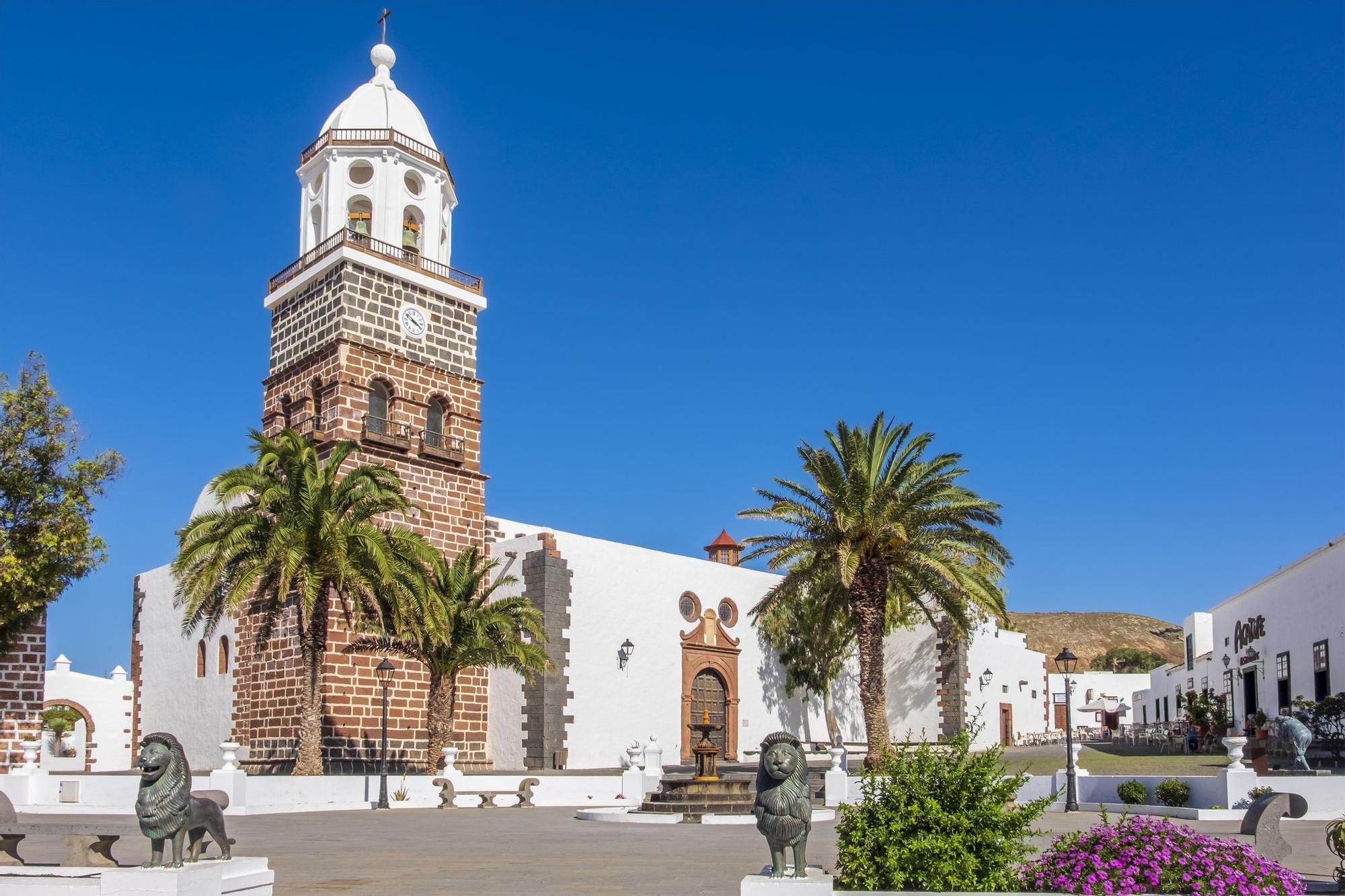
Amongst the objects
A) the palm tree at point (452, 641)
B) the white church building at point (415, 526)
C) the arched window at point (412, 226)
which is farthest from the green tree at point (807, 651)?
the arched window at point (412, 226)

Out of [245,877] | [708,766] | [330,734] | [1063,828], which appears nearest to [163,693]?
[330,734]

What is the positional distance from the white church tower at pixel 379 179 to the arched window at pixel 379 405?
3.38m

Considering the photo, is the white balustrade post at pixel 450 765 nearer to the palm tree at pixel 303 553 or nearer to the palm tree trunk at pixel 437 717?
the palm tree trunk at pixel 437 717

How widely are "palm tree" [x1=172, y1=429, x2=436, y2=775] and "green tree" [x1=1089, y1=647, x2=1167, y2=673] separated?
81.2m

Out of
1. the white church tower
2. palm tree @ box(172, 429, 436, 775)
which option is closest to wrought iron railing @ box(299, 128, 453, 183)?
the white church tower

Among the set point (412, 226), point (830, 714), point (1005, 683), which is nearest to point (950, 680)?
point (830, 714)

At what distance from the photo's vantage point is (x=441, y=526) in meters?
29.2

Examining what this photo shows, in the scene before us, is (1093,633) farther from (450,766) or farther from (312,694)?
(312,694)

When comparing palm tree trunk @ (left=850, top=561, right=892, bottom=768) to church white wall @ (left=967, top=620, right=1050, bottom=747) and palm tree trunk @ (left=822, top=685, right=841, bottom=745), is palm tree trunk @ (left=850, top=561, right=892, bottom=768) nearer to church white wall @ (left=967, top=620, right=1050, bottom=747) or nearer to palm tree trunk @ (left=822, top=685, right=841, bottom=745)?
palm tree trunk @ (left=822, top=685, right=841, bottom=745)

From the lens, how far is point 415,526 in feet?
92.9

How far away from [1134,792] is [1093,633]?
309 ft

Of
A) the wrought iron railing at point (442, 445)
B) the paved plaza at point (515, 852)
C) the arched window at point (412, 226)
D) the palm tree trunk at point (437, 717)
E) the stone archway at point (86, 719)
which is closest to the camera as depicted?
the paved plaza at point (515, 852)

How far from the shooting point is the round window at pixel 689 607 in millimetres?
33375

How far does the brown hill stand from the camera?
105 m
